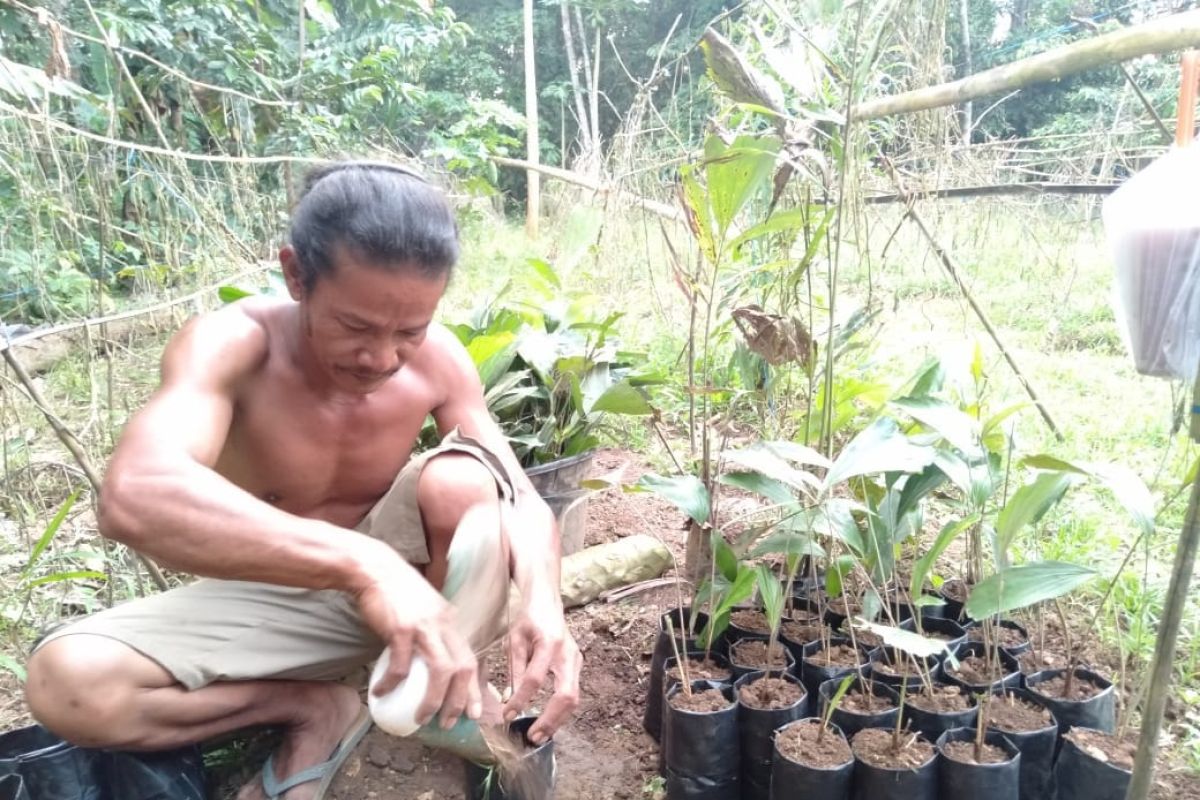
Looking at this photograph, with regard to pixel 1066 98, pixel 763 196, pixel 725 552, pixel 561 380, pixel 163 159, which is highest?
pixel 1066 98

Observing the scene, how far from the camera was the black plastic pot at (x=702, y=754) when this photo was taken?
4.12 ft

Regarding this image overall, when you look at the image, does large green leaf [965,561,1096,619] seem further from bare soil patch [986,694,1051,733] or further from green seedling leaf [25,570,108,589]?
green seedling leaf [25,570,108,589]

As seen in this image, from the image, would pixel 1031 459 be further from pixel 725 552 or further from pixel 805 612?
pixel 805 612

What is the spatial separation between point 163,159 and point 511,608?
1957 mm

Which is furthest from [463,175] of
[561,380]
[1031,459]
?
[1031,459]

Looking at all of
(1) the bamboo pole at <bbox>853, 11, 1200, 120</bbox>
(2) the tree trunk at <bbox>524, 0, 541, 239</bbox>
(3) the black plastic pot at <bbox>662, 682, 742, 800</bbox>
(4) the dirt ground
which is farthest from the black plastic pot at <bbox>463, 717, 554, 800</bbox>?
(2) the tree trunk at <bbox>524, 0, 541, 239</bbox>

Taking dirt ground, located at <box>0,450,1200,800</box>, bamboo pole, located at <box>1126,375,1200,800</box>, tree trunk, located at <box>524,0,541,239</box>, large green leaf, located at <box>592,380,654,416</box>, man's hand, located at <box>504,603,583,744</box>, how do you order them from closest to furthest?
1. bamboo pole, located at <box>1126,375,1200,800</box>
2. man's hand, located at <box>504,603,583,744</box>
3. dirt ground, located at <box>0,450,1200,800</box>
4. large green leaf, located at <box>592,380,654,416</box>
5. tree trunk, located at <box>524,0,541,239</box>

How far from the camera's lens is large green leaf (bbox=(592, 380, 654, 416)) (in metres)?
1.80

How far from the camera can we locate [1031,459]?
40.3 inches

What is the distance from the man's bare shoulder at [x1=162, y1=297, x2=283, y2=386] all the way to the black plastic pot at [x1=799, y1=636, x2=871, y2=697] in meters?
1.03

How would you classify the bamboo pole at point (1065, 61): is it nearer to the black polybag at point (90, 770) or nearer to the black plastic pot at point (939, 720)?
the black plastic pot at point (939, 720)

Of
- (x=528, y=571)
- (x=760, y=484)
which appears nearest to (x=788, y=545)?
(x=760, y=484)

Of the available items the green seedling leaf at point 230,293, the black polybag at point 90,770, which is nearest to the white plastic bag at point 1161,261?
the black polybag at point 90,770

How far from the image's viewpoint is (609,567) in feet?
6.57
